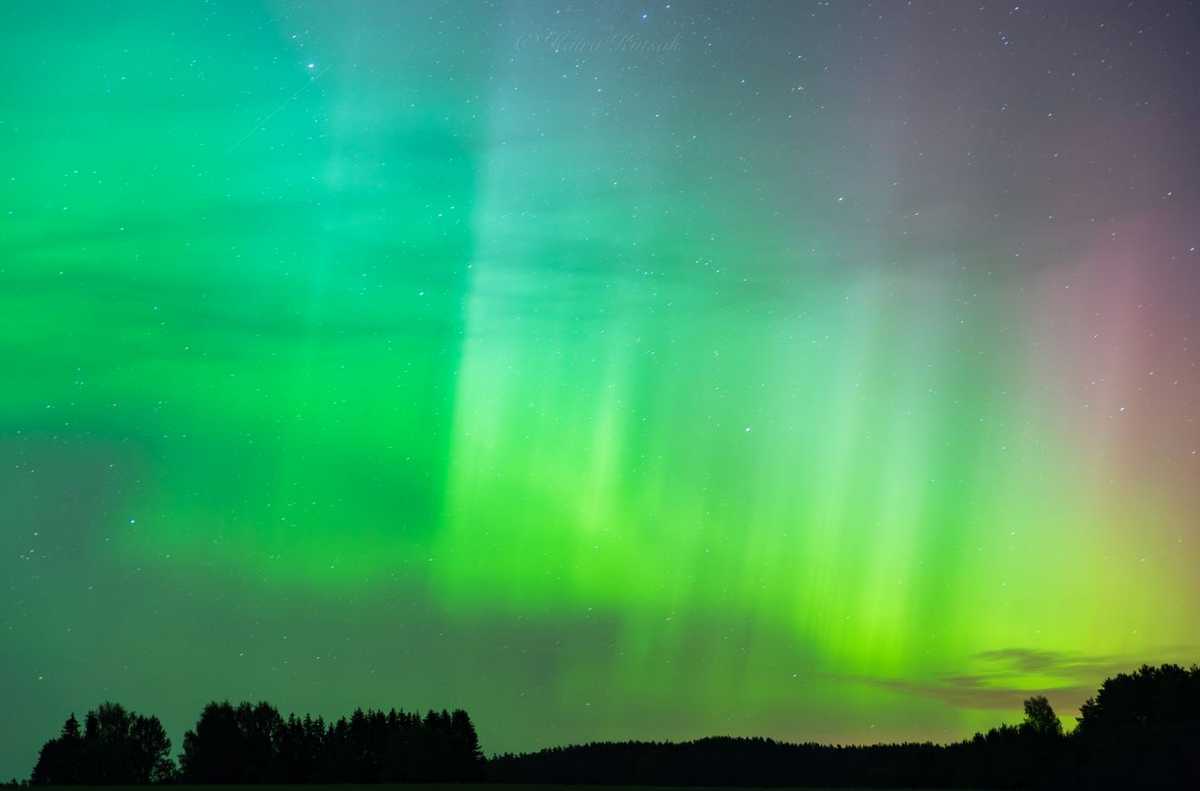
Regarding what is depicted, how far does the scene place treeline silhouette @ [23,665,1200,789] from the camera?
154 m

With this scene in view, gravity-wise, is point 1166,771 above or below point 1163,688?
below

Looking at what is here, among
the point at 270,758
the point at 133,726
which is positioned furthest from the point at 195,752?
the point at 133,726

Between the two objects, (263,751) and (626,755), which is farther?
(626,755)

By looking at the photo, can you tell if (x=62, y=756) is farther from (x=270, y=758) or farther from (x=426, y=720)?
(x=426, y=720)

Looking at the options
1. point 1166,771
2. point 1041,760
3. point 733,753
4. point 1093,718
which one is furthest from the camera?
point 1093,718

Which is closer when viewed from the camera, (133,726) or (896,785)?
(896,785)

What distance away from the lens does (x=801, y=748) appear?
188m

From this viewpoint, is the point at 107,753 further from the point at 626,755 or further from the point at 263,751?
the point at 626,755

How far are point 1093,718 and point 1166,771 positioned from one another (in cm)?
5196

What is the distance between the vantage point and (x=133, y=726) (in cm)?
17950

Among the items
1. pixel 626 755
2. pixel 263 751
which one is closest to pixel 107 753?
pixel 263 751

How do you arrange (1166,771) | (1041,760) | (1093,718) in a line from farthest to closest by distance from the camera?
(1093,718) → (1041,760) → (1166,771)

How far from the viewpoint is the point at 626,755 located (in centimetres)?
18650

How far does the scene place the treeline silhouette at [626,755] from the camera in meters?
154
